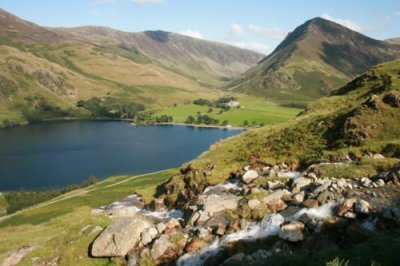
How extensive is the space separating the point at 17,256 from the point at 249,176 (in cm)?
2132

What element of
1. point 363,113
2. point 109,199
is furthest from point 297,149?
point 109,199

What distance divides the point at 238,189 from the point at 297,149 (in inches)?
423

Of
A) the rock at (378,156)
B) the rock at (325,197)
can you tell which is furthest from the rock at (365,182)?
the rock at (378,156)

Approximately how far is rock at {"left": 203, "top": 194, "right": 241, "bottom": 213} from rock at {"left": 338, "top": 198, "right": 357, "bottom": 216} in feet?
27.9

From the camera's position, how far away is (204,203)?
36.4 m

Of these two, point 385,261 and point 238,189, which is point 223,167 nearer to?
point 238,189

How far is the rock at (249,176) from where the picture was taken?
4234 centimetres

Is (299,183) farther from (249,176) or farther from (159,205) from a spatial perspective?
(159,205)

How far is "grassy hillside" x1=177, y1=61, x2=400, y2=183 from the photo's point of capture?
41.6 m

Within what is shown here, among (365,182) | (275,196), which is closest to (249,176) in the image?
(275,196)

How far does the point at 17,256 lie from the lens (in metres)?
36.0

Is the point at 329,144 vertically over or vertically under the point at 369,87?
under

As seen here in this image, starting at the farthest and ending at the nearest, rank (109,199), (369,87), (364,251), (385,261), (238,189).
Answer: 1. (109,199)
2. (369,87)
3. (238,189)
4. (364,251)
5. (385,261)

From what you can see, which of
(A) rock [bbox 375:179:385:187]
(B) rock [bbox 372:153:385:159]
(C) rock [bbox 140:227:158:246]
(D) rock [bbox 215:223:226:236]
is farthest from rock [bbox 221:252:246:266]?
(B) rock [bbox 372:153:385:159]
